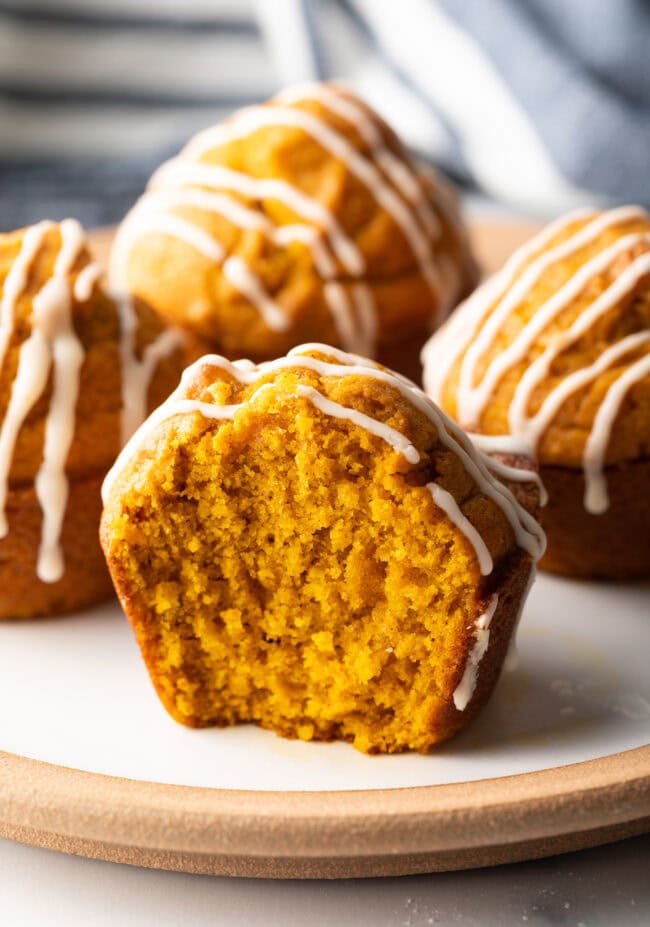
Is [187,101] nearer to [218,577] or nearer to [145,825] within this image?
[218,577]

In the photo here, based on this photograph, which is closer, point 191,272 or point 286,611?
point 286,611

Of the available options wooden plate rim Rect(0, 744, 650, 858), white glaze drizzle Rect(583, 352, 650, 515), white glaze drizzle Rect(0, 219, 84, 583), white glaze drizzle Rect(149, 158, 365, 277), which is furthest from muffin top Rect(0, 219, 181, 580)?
white glaze drizzle Rect(583, 352, 650, 515)

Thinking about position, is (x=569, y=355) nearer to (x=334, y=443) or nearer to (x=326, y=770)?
(x=334, y=443)

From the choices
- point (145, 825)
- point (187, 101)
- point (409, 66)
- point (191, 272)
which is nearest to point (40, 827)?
point (145, 825)

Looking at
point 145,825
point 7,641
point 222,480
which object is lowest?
point 7,641

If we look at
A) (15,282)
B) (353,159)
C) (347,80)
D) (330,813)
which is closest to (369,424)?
(330,813)

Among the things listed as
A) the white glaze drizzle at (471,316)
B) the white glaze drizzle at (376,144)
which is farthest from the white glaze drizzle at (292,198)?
the white glaze drizzle at (471,316)

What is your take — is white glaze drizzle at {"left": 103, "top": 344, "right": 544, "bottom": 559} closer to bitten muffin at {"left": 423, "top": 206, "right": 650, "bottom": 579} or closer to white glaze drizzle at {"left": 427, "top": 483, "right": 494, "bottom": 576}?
white glaze drizzle at {"left": 427, "top": 483, "right": 494, "bottom": 576}
